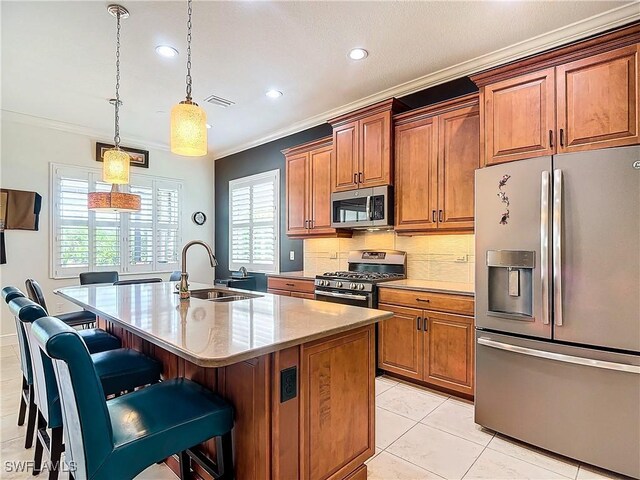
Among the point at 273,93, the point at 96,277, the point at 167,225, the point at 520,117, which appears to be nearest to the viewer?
the point at 520,117

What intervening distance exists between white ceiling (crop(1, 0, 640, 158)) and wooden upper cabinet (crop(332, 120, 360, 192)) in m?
0.41

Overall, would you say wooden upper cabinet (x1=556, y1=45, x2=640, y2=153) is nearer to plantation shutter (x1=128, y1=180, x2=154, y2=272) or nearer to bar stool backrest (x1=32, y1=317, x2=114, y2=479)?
bar stool backrest (x1=32, y1=317, x2=114, y2=479)

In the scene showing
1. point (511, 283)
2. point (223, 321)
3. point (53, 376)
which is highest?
point (511, 283)

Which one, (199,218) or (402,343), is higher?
(199,218)

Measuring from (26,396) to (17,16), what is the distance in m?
2.63

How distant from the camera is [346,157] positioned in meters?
3.86

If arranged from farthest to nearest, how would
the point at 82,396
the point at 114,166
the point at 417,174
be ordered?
the point at 417,174, the point at 114,166, the point at 82,396

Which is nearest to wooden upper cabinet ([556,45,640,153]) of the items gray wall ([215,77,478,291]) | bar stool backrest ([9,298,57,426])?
gray wall ([215,77,478,291])

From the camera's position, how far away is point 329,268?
447 cm

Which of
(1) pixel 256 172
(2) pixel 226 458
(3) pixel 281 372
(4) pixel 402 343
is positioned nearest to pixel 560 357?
(4) pixel 402 343

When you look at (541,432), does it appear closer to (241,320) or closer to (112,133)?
(241,320)

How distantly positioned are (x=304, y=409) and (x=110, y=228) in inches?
192

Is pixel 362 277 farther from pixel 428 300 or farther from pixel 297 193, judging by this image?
pixel 297 193

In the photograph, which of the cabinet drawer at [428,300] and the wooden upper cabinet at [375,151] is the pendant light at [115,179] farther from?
the cabinet drawer at [428,300]
